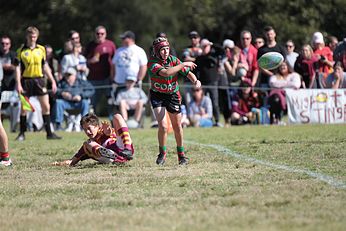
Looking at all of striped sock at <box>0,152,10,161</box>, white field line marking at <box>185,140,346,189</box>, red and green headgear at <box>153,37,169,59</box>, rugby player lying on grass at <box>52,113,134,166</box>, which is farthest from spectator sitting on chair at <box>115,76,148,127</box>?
red and green headgear at <box>153,37,169,59</box>

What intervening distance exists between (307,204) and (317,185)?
1.04 m

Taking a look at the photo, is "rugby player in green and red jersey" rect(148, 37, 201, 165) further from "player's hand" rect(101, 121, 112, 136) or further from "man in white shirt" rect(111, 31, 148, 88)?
"man in white shirt" rect(111, 31, 148, 88)

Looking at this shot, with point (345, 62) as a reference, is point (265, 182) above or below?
below

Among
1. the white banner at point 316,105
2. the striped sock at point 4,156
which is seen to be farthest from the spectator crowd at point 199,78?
the striped sock at point 4,156

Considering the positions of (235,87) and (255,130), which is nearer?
(255,130)

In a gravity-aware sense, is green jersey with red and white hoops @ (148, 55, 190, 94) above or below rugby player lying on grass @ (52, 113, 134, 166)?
above

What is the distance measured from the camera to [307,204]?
23.4 ft

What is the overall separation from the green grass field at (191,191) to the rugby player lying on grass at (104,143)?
0.15 meters

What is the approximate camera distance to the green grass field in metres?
6.60

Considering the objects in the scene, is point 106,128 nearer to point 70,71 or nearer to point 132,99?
point 132,99

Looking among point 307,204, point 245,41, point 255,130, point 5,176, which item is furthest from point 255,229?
point 245,41

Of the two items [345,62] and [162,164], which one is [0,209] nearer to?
[162,164]

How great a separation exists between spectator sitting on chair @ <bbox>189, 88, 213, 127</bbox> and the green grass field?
616 cm

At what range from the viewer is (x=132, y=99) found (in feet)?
61.8
